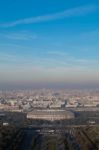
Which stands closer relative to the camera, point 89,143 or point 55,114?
point 89,143

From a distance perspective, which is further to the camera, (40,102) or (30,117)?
(40,102)

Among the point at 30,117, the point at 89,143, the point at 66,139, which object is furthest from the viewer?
the point at 30,117

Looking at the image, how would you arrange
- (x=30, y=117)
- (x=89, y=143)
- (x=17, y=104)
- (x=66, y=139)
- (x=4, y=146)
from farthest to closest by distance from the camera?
(x=17, y=104) → (x=30, y=117) → (x=66, y=139) → (x=89, y=143) → (x=4, y=146)

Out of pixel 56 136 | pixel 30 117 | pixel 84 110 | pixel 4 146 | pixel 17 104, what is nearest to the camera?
pixel 4 146

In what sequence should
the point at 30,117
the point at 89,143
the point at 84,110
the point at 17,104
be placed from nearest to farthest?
the point at 89,143, the point at 30,117, the point at 84,110, the point at 17,104

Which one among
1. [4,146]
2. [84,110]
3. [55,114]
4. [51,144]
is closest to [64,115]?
[55,114]

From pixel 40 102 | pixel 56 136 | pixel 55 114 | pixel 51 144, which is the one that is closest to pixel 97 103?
pixel 40 102

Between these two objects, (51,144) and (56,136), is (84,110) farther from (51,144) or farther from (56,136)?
(51,144)

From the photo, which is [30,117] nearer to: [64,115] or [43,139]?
[64,115]
